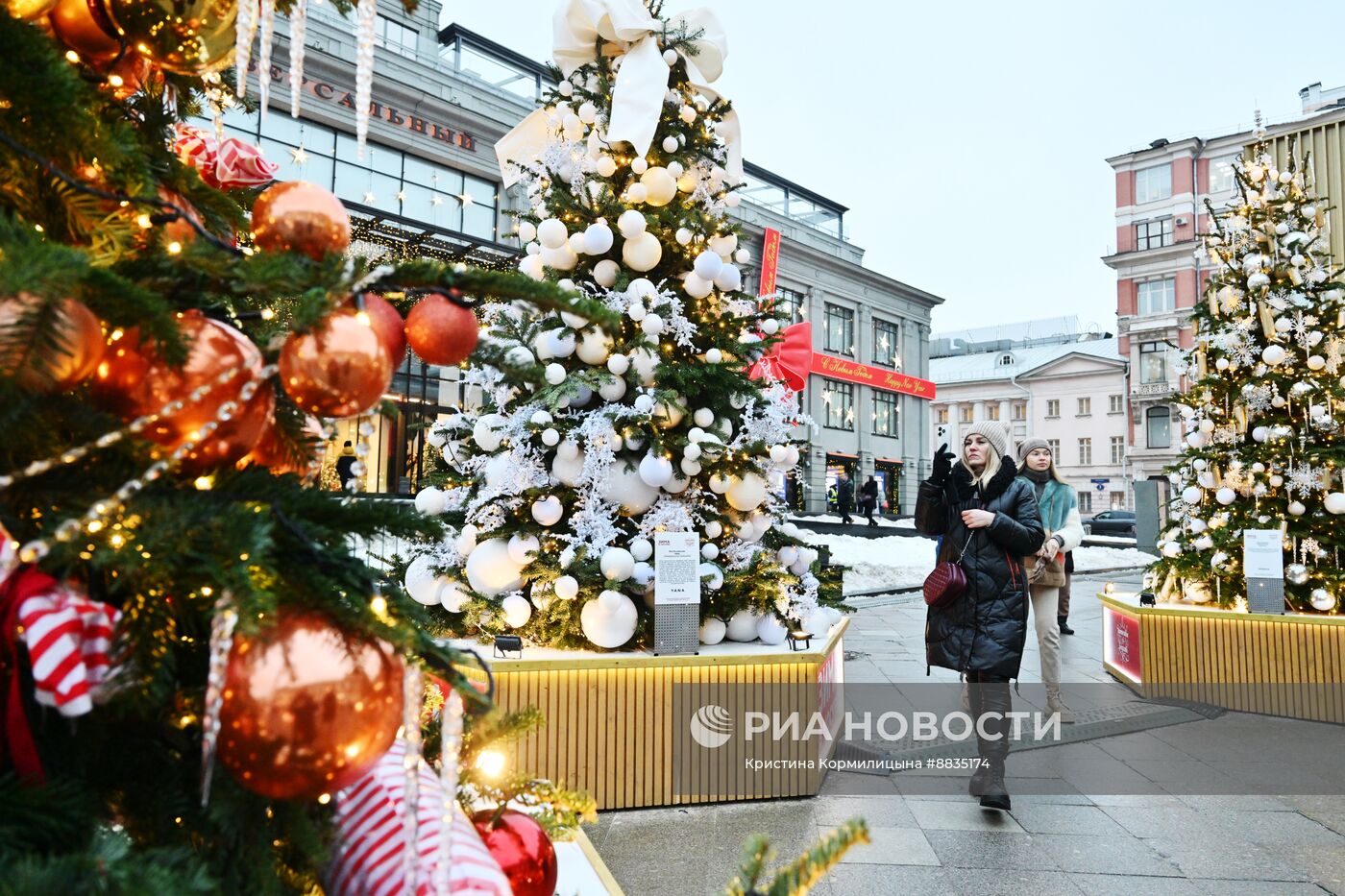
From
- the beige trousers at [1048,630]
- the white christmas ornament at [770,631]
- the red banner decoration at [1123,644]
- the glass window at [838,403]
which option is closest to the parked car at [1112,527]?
the glass window at [838,403]

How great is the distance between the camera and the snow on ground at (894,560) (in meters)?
A: 14.7

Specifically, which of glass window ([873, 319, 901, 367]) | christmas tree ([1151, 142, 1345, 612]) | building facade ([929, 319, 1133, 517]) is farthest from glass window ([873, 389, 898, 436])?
christmas tree ([1151, 142, 1345, 612])

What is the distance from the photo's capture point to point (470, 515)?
3.87m

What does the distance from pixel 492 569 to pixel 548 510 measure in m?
0.38

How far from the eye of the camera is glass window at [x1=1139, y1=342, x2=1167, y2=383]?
39.3 metres

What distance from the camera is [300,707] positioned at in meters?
0.74

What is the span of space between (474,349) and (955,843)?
3.22 m

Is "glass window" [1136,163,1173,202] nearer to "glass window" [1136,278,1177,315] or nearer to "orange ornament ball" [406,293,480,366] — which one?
"glass window" [1136,278,1177,315]

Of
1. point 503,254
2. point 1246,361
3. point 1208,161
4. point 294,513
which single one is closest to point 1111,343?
point 1208,161

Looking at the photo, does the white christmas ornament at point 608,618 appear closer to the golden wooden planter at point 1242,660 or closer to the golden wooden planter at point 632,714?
the golden wooden planter at point 632,714

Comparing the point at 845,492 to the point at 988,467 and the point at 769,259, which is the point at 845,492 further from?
the point at 988,467

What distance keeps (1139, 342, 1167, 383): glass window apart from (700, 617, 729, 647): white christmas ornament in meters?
42.7

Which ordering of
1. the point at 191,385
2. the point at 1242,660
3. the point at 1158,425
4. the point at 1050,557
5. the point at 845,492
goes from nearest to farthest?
the point at 191,385 → the point at 1050,557 → the point at 1242,660 → the point at 845,492 → the point at 1158,425

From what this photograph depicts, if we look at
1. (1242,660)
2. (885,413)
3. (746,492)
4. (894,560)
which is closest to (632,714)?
(746,492)
